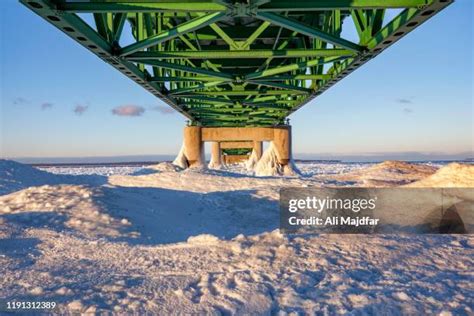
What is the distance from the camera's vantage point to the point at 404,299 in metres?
A: 3.31

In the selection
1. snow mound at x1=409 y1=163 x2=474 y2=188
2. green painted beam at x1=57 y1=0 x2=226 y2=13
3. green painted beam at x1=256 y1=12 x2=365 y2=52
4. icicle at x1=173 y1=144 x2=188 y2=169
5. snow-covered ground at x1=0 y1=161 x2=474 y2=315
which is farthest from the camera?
icicle at x1=173 y1=144 x2=188 y2=169

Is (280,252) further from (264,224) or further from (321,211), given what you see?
(321,211)

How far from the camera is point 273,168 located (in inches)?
856

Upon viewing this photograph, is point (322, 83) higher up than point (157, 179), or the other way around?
point (322, 83)

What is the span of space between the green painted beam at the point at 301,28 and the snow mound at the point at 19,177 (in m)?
12.7

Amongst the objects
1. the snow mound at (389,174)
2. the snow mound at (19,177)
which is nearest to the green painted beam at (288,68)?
the snow mound at (389,174)

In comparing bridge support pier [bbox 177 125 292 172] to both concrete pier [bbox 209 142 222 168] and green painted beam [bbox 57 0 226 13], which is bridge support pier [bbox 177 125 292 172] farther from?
green painted beam [bbox 57 0 226 13]

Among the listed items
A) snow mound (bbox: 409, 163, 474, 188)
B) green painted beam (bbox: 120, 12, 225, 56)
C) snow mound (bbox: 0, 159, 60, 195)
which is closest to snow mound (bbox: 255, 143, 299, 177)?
snow mound (bbox: 409, 163, 474, 188)

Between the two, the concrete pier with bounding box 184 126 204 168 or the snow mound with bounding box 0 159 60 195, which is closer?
the snow mound with bounding box 0 159 60 195

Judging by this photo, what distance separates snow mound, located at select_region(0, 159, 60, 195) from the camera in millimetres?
14291

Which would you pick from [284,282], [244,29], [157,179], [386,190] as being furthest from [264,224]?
[157,179]

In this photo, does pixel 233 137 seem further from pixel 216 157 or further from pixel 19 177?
pixel 19 177

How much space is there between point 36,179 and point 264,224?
12.1 meters

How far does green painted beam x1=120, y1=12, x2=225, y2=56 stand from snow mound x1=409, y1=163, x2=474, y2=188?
26.4 feet
